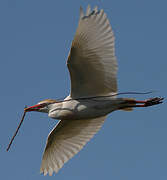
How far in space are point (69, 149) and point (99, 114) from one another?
2.20m

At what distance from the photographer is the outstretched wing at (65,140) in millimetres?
13776

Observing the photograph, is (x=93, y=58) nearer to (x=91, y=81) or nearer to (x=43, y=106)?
(x=91, y=81)

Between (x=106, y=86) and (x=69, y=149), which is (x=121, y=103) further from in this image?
(x=69, y=149)

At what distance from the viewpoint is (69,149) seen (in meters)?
14.0

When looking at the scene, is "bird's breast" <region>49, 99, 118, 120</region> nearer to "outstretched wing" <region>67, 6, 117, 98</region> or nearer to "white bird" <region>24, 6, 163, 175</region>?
"white bird" <region>24, 6, 163, 175</region>

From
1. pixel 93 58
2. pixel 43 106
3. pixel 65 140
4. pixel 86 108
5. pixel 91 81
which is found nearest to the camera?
pixel 93 58

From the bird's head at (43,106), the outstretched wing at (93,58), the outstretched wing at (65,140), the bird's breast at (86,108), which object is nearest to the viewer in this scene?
the outstretched wing at (93,58)

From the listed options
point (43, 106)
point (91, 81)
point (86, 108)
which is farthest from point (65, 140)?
point (91, 81)

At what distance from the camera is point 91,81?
40.4ft

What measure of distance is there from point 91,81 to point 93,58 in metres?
0.68

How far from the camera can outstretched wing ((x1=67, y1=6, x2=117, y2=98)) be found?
454 inches

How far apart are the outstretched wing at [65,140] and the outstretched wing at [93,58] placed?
1.56 meters

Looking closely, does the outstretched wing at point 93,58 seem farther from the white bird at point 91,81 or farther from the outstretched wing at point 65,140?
the outstretched wing at point 65,140

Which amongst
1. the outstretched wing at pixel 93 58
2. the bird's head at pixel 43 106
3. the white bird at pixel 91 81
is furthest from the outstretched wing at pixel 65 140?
the outstretched wing at pixel 93 58
